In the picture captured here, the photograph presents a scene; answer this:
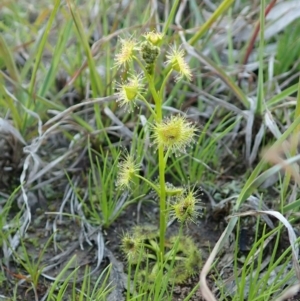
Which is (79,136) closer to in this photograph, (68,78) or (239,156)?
(68,78)

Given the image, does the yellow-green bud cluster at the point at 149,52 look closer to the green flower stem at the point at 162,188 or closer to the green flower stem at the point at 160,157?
the green flower stem at the point at 160,157

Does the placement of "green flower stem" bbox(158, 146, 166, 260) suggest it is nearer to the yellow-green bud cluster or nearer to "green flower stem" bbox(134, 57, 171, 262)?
"green flower stem" bbox(134, 57, 171, 262)

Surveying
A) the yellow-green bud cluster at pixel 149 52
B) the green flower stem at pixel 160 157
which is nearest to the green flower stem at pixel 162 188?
the green flower stem at pixel 160 157

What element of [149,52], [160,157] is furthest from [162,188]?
[149,52]

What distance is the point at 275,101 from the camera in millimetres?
1584

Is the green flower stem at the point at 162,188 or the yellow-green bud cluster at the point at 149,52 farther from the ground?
the yellow-green bud cluster at the point at 149,52

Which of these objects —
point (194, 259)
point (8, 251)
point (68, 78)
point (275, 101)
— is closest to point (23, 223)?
point (8, 251)

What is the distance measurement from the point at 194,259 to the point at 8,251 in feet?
1.55

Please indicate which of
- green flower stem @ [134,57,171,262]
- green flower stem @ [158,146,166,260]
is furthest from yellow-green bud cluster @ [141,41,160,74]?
green flower stem @ [158,146,166,260]

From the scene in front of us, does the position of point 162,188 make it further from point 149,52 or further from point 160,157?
point 149,52

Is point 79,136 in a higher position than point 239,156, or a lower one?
higher

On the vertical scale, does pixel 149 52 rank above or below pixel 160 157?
above

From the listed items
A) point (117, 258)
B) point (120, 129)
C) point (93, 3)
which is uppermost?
point (93, 3)

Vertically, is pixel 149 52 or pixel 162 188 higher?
pixel 149 52
